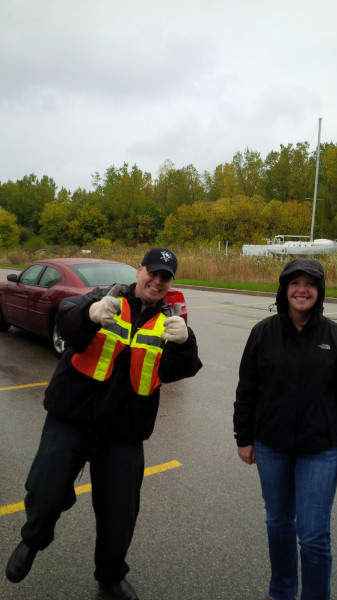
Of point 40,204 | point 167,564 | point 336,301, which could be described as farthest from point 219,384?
point 40,204

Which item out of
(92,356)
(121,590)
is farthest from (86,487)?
(92,356)

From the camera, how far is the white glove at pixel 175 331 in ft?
7.02

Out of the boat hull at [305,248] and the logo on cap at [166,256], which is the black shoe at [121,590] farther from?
the boat hull at [305,248]

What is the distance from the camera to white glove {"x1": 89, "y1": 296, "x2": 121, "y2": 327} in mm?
2117

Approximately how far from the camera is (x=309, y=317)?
2.27 meters

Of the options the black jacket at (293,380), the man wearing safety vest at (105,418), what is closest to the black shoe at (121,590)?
the man wearing safety vest at (105,418)

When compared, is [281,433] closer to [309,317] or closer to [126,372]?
[309,317]

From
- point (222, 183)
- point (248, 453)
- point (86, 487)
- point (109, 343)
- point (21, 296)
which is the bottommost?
point (86, 487)

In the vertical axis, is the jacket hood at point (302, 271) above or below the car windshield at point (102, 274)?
above

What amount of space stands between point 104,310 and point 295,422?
0.97 meters

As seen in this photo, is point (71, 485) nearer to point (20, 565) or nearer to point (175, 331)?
point (20, 565)

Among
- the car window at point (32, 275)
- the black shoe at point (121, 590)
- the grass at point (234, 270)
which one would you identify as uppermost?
the car window at point (32, 275)

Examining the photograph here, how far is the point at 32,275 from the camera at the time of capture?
821 centimetres

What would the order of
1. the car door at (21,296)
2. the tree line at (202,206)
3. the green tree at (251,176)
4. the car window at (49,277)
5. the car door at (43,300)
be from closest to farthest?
the car door at (43,300)
the car window at (49,277)
the car door at (21,296)
the tree line at (202,206)
the green tree at (251,176)
